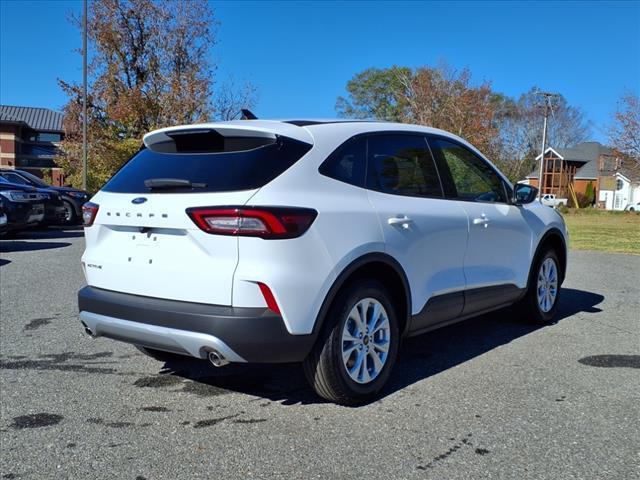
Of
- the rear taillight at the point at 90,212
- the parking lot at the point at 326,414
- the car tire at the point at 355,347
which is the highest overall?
the rear taillight at the point at 90,212

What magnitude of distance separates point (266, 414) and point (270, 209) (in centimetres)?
131

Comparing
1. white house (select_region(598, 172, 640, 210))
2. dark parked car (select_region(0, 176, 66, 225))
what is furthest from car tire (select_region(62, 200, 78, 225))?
white house (select_region(598, 172, 640, 210))

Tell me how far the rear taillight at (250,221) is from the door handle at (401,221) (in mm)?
841

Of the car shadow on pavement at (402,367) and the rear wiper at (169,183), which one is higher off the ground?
the rear wiper at (169,183)

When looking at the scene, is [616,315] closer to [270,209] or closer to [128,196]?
[270,209]

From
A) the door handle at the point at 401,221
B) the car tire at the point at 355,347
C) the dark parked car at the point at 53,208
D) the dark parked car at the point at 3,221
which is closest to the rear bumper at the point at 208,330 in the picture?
the car tire at the point at 355,347

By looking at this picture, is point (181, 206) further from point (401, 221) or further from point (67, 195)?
point (67, 195)

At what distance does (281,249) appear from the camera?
132 inches

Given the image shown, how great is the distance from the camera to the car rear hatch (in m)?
3.41

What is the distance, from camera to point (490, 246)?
5168 millimetres

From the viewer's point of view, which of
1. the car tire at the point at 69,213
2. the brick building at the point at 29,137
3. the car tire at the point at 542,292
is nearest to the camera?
the car tire at the point at 542,292

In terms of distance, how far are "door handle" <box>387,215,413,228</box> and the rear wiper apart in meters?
1.26

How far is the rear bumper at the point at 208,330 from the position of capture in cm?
336

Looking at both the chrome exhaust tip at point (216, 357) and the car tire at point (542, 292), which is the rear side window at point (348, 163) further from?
the car tire at point (542, 292)
